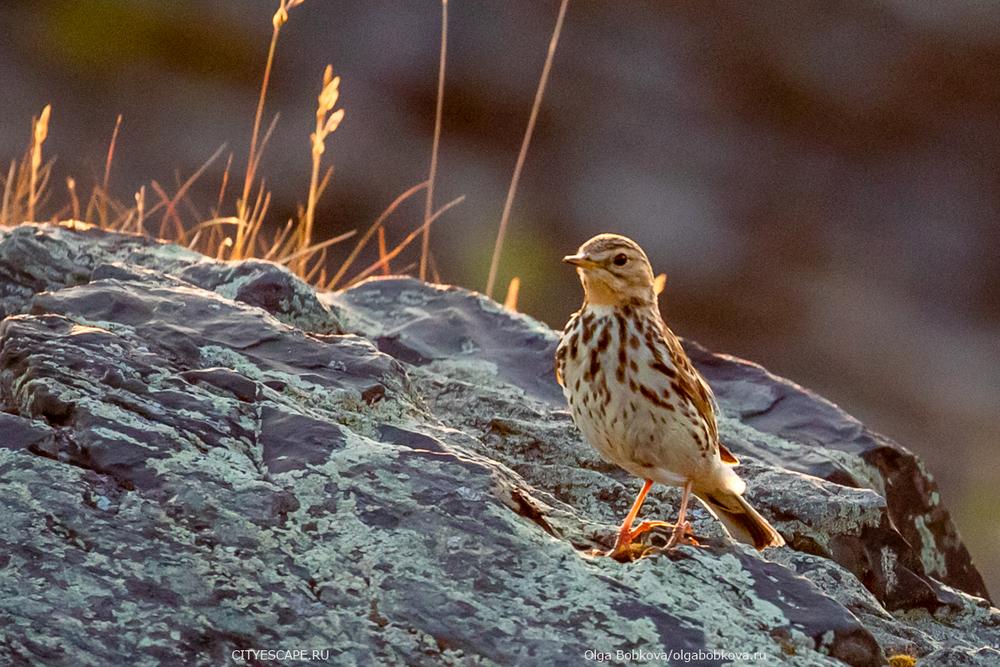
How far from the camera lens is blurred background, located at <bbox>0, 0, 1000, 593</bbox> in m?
15.7

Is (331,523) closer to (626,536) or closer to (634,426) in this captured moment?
(626,536)

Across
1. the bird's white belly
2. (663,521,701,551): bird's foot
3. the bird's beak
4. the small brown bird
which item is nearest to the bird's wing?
the small brown bird

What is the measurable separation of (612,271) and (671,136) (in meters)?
12.0

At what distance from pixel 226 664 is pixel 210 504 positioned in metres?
0.55

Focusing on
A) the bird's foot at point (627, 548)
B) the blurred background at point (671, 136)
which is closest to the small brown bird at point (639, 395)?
the bird's foot at point (627, 548)

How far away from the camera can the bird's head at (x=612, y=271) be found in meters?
5.09

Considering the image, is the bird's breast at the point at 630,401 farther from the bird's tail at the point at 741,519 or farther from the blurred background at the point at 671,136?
the blurred background at the point at 671,136

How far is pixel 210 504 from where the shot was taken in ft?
13.5

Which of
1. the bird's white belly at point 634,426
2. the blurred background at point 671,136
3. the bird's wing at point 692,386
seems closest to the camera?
the bird's white belly at point 634,426

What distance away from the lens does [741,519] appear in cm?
510

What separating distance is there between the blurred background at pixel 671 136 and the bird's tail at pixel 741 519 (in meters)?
9.84

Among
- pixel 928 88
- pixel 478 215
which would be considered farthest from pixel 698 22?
pixel 478 215

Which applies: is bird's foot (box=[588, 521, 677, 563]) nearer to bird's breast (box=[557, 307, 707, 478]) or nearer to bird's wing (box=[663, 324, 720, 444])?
bird's breast (box=[557, 307, 707, 478])

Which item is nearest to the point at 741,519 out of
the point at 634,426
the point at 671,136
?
the point at 634,426
